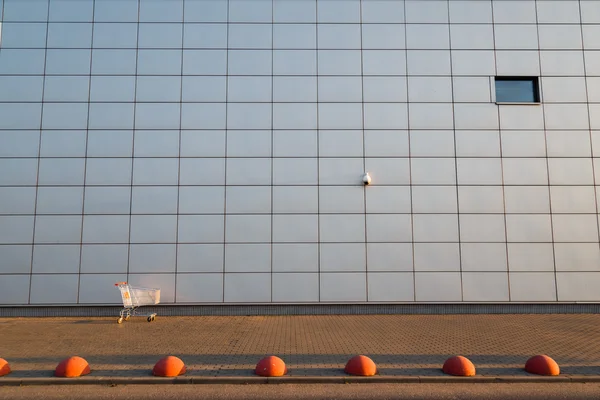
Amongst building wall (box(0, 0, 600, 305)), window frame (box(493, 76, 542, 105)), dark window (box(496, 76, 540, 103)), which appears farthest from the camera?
dark window (box(496, 76, 540, 103))

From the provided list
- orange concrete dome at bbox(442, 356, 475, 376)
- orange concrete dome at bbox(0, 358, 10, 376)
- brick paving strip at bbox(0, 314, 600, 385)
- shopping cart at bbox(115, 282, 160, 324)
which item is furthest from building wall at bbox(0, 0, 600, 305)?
orange concrete dome at bbox(442, 356, 475, 376)

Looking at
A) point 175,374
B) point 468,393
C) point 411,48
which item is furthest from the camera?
point 411,48

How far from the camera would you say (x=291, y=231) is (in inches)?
547

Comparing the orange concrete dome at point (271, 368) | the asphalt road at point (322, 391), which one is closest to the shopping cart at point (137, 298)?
the asphalt road at point (322, 391)

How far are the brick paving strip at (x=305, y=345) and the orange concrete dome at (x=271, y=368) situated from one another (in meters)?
0.14

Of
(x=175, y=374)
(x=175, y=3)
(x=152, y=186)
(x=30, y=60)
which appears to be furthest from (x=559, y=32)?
(x=30, y=60)

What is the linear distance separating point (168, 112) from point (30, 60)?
5.02 metres

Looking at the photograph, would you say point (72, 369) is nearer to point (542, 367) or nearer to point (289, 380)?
point (289, 380)

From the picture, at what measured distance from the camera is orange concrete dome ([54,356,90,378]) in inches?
281

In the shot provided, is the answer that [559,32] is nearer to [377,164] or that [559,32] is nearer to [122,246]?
[377,164]

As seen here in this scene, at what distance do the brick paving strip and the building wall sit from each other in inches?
52.8

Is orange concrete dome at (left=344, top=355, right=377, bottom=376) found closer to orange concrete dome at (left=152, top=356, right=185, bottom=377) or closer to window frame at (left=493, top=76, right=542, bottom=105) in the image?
orange concrete dome at (left=152, top=356, right=185, bottom=377)

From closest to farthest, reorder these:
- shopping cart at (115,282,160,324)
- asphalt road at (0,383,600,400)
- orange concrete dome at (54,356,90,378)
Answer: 1. asphalt road at (0,383,600,400)
2. orange concrete dome at (54,356,90,378)
3. shopping cart at (115,282,160,324)

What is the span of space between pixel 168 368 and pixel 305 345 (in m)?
3.32
